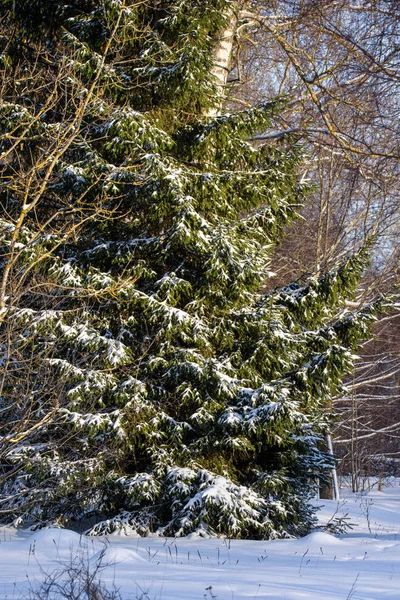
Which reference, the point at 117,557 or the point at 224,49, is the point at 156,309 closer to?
the point at 117,557

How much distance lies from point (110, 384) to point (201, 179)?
269 centimetres

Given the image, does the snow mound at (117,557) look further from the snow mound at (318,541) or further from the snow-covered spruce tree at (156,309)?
the snow mound at (318,541)

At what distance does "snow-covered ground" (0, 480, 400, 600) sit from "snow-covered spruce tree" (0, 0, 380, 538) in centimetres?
59

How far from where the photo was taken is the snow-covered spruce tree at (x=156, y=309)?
680 cm

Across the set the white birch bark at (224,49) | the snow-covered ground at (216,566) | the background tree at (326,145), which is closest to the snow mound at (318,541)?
the snow-covered ground at (216,566)

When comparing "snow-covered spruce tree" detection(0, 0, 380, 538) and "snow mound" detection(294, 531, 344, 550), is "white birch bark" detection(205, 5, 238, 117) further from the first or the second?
"snow mound" detection(294, 531, 344, 550)

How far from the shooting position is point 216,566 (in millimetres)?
5035

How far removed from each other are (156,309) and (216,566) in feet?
9.58

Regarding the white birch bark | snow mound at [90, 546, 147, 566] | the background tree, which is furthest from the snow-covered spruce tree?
the background tree

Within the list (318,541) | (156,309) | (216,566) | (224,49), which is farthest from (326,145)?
(216,566)

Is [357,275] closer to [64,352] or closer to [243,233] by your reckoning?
[243,233]

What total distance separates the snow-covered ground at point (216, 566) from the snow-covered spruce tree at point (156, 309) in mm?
592

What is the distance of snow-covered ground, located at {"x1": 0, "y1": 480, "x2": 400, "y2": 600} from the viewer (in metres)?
3.93

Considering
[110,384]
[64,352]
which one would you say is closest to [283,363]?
[110,384]
